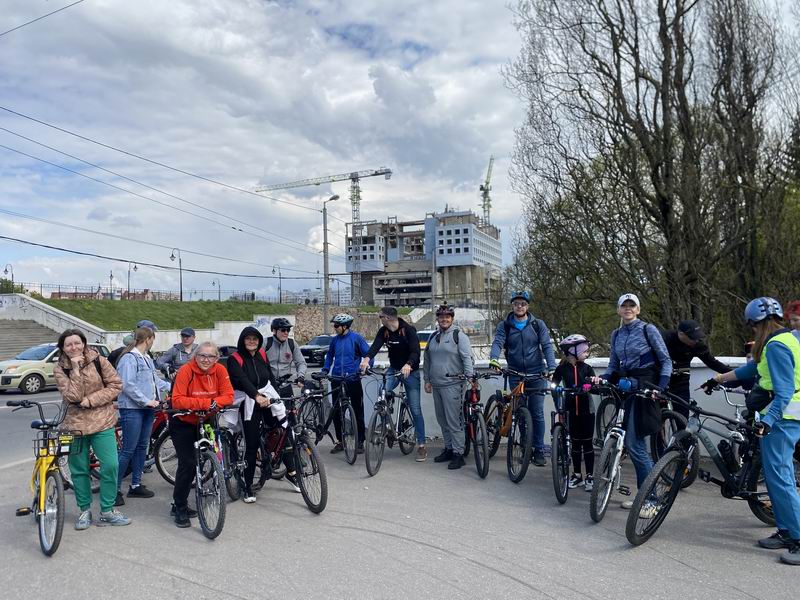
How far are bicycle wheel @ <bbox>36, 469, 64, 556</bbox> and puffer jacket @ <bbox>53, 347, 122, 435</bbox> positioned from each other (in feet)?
1.53

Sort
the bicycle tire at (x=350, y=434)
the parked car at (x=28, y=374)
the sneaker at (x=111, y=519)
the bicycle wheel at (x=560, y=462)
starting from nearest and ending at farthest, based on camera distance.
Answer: the sneaker at (x=111, y=519)
the bicycle wheel at (x=560, y=462)
the bicycle tire at (x=350, y=434)
the parked car at (x=28, y=374)

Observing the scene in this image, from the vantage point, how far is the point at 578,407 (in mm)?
6672

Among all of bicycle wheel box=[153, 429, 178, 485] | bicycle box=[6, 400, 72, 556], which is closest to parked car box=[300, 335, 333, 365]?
bicycle wheel box=[153, 429, 178, 485]

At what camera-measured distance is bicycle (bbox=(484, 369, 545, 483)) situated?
277 inches

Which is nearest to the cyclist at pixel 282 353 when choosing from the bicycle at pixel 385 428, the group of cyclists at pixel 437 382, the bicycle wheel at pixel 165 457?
the group of cyclists at pixel 437 382

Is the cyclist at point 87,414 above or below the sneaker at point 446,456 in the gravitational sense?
above

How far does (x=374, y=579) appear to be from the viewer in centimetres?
445

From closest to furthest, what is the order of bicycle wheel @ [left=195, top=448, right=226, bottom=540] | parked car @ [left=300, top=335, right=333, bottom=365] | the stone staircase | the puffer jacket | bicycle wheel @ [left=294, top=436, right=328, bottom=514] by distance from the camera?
bicycle wheel @ [left=195, top=448, right=226, bottom=540]
the puffer jacket
bicycle wheel @ [left=294, top=436, right=328, bottom=514]
parked car @ [left=300, top=335, right=333, bottom=365]
the stone staircase

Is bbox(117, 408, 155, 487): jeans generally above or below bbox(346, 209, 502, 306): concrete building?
below

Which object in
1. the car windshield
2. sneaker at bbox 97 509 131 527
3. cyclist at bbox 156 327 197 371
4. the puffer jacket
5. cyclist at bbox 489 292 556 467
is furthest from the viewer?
the car windshield

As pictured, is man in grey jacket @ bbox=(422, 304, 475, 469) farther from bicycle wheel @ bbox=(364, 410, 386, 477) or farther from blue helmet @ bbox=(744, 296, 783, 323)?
blue helmet @ bbox=(744, 296, 783, 323)

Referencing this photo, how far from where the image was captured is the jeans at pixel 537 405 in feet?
24.4

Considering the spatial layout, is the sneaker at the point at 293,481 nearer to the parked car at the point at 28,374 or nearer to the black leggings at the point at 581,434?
the black leggings at the point at 581,434

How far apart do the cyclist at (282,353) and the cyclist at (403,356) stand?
832 millimetres
